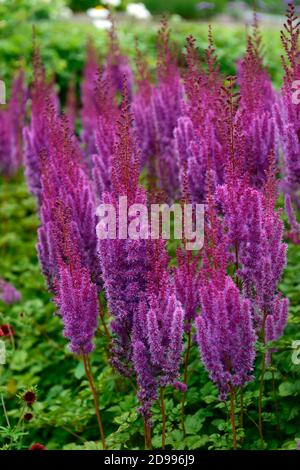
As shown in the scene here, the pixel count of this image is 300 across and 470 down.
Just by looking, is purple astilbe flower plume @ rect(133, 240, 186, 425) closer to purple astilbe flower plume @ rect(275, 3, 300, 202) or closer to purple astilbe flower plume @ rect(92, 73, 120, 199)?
purple astilbe flower plume @ rect(275, 3, 300, 202)

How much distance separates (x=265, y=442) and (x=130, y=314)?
0.99 m

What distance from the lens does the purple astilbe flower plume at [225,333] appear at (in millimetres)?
2342

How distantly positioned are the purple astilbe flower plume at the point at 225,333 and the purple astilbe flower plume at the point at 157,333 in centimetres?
10

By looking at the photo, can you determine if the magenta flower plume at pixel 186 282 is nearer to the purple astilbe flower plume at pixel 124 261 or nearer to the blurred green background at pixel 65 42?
the purple astilbe flower plume at pixel 124 261

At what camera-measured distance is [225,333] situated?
92.4 inches

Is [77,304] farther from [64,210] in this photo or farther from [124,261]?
[64,210]

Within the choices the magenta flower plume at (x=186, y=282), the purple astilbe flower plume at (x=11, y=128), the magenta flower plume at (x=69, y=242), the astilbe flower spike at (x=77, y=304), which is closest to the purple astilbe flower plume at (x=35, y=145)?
the magenta flower plume at (x=69, y=242)

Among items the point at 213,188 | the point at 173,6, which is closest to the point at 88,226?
the point at 213,188

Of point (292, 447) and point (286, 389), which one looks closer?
point (292, 447)

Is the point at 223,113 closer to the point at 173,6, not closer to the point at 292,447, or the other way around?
the point at 292,447

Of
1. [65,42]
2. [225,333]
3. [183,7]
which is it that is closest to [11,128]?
[65,42]

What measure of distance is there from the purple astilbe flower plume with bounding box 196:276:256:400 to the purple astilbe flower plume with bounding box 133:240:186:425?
0.32 ft

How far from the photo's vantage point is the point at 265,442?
3074mm
